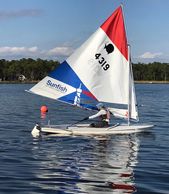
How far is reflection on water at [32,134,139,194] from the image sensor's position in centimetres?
1538

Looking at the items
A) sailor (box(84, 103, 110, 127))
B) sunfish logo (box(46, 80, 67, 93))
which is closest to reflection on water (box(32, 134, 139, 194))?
sailor (box(84, 103, 110, 127))

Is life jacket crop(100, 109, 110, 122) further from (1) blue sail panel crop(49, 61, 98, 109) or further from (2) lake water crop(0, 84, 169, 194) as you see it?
(2) lake water crop(0, 84, 169, 194)

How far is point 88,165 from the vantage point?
18906 mm

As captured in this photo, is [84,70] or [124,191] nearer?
[124,191]

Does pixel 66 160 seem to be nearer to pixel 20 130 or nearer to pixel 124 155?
pixel 124 155

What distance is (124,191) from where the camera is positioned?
1478cm

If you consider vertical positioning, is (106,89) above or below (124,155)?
above

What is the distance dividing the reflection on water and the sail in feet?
9.13

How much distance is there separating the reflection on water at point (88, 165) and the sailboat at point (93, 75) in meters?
1.88

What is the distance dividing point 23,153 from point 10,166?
124 inches

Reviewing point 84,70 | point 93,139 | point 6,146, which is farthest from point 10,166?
point 84,70

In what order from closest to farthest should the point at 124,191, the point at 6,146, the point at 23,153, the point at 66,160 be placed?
the point at 124,191 < the point at 66,160 < the point at 23,153 < the point at 6,146

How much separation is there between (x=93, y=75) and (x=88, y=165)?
378 inches

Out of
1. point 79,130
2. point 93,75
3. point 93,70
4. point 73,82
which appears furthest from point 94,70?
point 79,130
